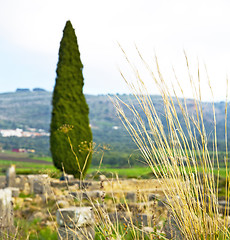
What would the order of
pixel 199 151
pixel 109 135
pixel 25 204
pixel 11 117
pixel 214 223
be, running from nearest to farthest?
pixel 214 223 → pixel 199 151 → pixel 25 204 → pixel 109 135 → pixel 11 117

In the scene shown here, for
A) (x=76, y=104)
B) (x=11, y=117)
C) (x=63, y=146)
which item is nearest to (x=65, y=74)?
(x=76, y=104)

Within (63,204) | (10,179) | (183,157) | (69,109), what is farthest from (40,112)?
(183,157)

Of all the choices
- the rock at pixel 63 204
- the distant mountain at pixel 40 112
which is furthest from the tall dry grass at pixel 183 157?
the distant mountain at pixel 40 112

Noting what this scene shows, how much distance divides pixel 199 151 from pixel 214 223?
1.26 ft

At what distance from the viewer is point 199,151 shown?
5.63ft

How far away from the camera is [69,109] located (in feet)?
31.7

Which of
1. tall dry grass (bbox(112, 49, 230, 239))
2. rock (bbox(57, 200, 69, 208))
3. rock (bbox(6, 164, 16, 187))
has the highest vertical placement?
tall dry grass (bbox(112, 49, 230, 239))

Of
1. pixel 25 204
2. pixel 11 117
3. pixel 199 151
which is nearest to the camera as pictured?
pixel 199 151

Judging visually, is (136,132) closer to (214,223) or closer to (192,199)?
(192,199)

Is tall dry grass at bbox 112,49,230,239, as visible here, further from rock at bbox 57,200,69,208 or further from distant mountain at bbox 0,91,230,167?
distant mountain at bbox 0,91,230,167

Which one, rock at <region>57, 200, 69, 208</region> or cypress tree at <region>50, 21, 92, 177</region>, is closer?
rock at <region>57, 200, 69, 208</region>

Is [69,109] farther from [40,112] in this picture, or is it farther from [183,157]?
[40,112]

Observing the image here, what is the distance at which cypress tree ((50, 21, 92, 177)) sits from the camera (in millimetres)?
9445

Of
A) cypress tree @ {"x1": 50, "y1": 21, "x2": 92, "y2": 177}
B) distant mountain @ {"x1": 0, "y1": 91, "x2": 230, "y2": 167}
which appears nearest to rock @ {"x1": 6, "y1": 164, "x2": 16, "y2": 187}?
cypress tree @ {"x1": 50, "y1": 21, "x2": 92, "y2": 177}
